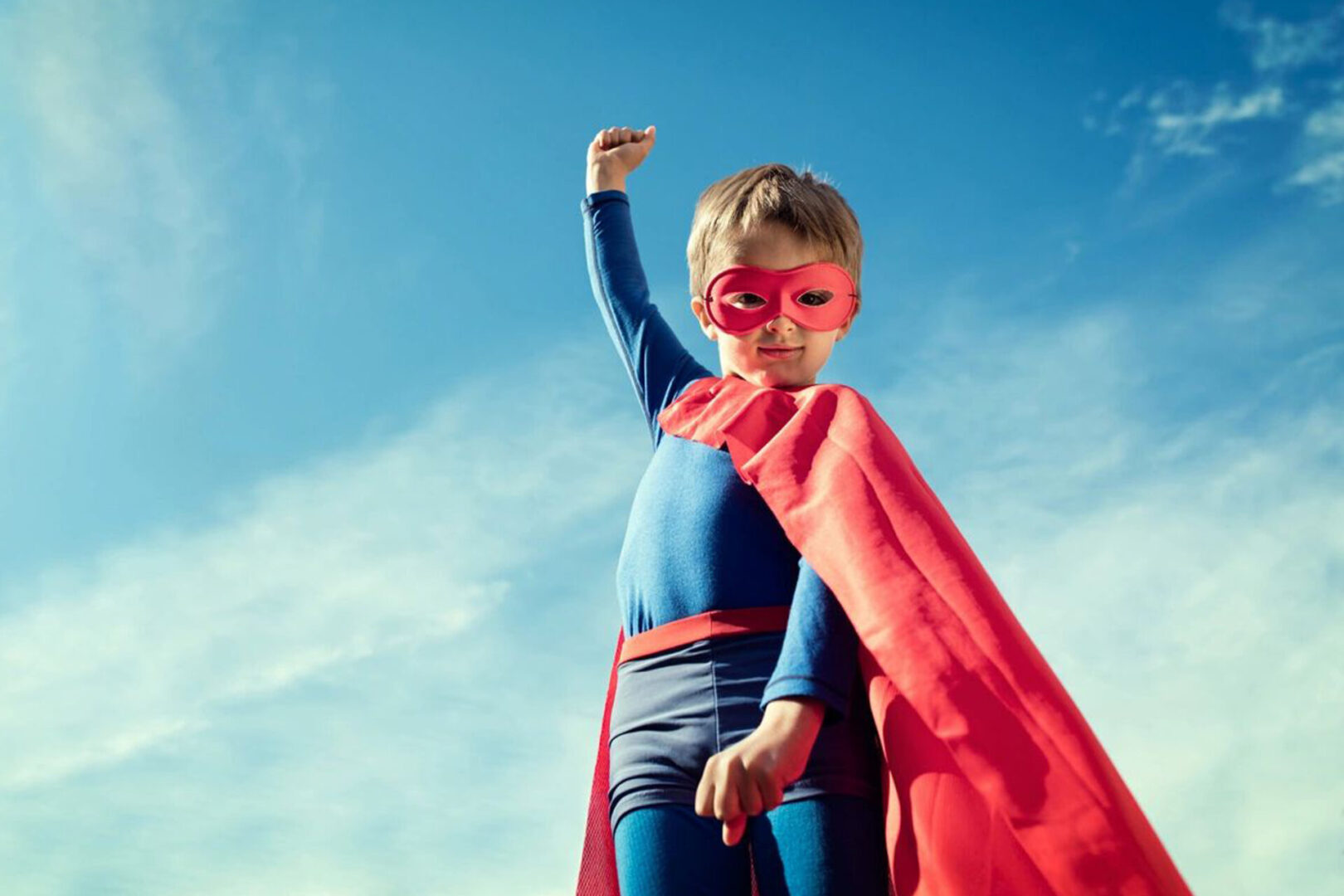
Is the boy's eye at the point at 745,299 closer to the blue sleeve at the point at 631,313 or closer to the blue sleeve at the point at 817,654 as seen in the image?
the blue sleeve at the point at 631,313

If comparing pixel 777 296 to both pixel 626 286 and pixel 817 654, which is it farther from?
pixel 817 654

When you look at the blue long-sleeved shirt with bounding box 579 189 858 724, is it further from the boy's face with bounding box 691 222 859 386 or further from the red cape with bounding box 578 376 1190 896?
the boy's face with bounding box 691 222 859 386

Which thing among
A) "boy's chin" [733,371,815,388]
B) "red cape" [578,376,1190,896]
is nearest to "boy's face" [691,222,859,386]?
"boy's chin" [733,371,815,388]

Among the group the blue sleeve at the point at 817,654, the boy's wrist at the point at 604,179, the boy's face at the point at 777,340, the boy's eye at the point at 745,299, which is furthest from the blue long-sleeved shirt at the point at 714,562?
the boy's wrist at the point at 604,179

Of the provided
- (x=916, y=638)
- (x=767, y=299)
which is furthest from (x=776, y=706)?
(x=767, y=299)

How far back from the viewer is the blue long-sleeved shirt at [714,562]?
6.24ft

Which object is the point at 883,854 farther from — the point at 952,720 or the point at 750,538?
the point at 750,538

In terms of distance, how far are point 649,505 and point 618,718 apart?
17.4 inches

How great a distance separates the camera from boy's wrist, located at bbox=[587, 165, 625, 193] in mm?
3006

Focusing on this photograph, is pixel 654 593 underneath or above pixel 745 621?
above

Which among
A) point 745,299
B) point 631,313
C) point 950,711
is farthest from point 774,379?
point 950,711

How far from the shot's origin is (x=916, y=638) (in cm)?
186

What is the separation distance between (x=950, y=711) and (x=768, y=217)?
3.78 feet

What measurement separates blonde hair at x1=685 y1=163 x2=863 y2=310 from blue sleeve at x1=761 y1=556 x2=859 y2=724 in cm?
82
